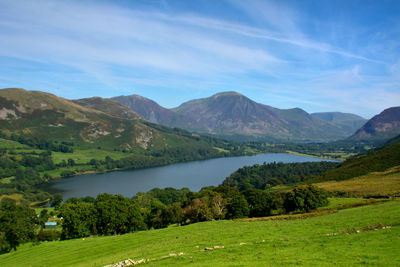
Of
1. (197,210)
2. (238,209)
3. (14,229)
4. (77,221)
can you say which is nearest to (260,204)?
(238,209)

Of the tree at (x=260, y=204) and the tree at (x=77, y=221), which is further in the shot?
the tree at (x=260, y=204)

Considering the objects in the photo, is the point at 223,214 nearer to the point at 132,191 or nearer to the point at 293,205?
the point at 293,205

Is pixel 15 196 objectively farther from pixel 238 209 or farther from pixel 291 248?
pixel 291 248

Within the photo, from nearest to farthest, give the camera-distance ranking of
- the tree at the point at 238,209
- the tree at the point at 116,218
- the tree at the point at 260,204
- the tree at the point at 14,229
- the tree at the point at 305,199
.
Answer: the tree at the point at 305,199
the tree at the point at 14,229
the tree at the point at 116,218
the tree at the point at 238,209
the tree at the point at 260,204

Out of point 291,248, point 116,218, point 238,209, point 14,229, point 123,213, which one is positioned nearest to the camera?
point 291,248

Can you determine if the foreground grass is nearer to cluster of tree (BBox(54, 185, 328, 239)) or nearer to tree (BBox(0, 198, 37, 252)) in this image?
cluster of tree (BBox(54, 185, 328, 239))

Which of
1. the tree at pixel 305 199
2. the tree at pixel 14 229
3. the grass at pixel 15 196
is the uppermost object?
the tree at pixel 305 199

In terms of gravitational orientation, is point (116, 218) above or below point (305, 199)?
below

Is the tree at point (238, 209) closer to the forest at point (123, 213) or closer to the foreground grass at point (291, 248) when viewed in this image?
the forest at point (123, 213)

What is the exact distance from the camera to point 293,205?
177ft

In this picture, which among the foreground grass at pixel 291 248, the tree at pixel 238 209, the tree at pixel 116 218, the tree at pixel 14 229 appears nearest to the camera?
the foreground grass at pixel 291 248

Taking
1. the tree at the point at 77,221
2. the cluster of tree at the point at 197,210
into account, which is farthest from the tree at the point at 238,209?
the tree at the point at 77,221

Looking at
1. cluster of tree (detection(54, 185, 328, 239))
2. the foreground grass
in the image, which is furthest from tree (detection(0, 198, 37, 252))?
the foreground grass

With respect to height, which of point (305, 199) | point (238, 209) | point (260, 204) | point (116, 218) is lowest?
point (116, 218)
